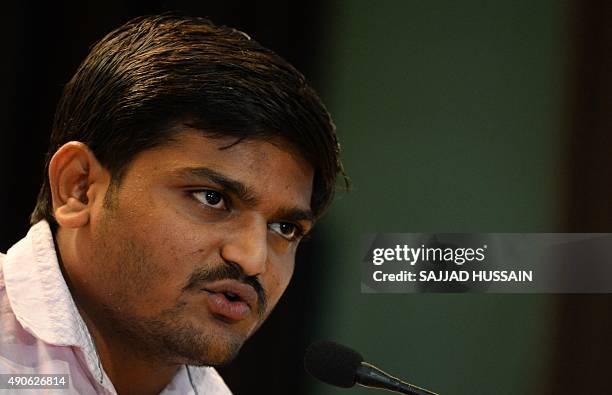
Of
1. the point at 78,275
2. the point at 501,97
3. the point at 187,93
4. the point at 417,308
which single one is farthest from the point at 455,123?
the point at 78,275

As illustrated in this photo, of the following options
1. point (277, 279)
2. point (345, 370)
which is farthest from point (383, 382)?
point (277, 279)

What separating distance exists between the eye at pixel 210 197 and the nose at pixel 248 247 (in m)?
0.04

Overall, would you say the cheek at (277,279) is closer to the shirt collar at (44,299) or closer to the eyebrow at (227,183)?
the eyebrow at (227,183)

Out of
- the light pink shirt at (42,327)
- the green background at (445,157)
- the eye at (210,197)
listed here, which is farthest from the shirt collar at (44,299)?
the green background at (445,157)

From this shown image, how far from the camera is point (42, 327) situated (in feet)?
4.00

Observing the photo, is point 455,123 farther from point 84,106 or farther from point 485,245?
point 84,106

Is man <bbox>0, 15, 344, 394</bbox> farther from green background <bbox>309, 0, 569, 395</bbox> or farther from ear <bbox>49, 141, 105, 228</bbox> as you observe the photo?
green background <bbox>309, 0, 569, 395</bbox>

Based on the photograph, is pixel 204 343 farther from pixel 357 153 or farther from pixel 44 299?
pixel 357 153

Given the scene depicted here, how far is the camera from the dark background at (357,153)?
165 cm

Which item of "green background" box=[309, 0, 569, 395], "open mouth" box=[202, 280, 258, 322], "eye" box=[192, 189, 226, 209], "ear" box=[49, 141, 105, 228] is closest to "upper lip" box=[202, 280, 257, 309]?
"open mouth" box=[202, 280, 258, 322]

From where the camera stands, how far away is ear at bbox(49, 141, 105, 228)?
4.25 ft

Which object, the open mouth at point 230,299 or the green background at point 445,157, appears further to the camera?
the green background at point 445,157

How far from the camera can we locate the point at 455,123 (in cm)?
168

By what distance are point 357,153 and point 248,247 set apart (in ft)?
1.59
